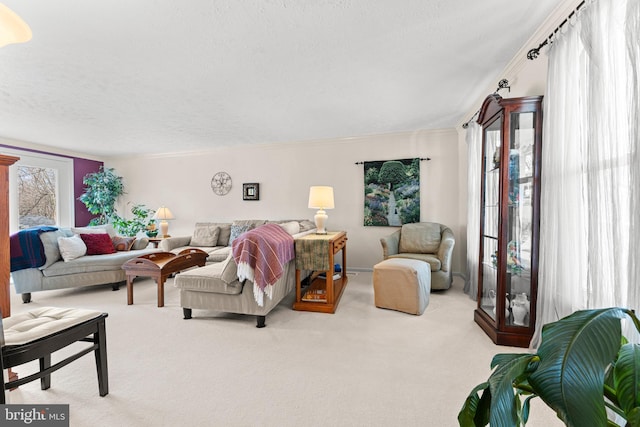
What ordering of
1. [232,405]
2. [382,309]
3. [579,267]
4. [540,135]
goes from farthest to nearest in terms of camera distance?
[382,309] → [540,135] → [579,267] → [232,405]

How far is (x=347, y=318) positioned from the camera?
2.76 meters

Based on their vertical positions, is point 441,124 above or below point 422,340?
above

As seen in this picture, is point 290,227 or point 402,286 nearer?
point 402,286

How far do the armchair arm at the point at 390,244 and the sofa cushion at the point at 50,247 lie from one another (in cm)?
432

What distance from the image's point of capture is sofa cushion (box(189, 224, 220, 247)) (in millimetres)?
5086

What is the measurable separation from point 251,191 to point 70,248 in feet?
9.15

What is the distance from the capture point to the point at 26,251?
11.2ft

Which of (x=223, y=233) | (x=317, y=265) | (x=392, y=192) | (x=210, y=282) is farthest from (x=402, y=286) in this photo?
(x=223, y=233)

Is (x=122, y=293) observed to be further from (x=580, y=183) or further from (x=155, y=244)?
(x=580, y=183)

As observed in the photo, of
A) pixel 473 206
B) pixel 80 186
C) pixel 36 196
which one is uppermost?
pixel 80 186

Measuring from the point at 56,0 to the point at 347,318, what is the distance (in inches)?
125

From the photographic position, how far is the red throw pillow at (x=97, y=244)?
13.4ft

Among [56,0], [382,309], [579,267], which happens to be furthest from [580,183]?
[56,0]

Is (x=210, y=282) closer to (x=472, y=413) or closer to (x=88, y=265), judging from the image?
(x=88, y=265)
